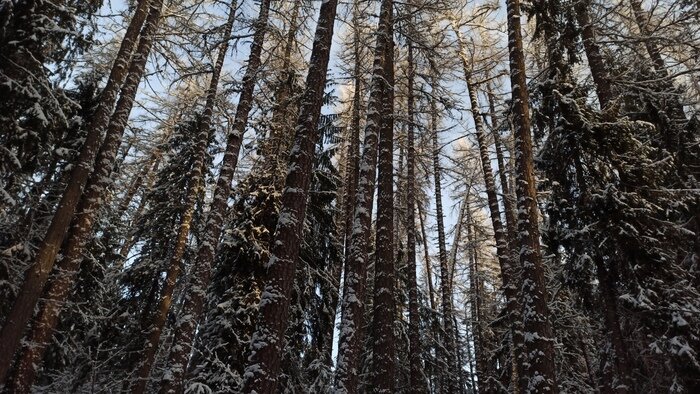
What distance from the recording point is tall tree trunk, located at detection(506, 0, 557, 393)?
653 centimetres

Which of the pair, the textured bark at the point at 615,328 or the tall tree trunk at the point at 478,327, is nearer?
the textured bark at the point at 615,328

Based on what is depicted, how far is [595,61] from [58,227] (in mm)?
12313

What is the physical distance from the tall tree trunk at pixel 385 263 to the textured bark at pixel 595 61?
15.2 ft

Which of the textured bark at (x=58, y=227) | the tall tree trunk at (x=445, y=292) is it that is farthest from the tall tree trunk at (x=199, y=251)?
the tall tree trunk at (x=445, y=292)

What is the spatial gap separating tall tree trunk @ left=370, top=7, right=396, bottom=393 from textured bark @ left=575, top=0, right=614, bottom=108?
465 cm

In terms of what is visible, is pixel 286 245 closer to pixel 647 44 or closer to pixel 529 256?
pixel 529 256

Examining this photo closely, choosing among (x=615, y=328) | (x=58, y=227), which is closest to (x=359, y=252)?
(x=615, y=328)

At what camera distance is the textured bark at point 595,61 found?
10320 mm

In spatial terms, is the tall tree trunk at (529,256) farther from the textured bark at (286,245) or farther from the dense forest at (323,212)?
the textured bark at (286,245)

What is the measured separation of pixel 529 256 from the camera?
741 centimetres

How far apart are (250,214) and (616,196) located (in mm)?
8468

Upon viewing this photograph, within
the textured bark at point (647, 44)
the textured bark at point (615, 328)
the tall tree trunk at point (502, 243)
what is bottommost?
the textured bark at point (615, 328)

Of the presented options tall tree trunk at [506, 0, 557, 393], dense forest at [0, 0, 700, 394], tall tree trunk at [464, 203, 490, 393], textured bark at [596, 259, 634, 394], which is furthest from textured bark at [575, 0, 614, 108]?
tall tree trunk at [464, 203, 490, 393]

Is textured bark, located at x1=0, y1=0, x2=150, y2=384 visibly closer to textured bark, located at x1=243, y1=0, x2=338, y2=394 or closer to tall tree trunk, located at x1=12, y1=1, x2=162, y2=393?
tall tree trunk, located at x1=12, y1=1, x2=162, y2=393
